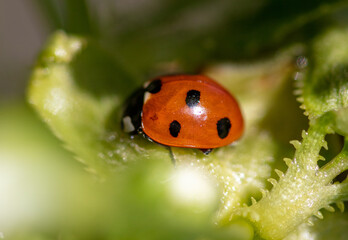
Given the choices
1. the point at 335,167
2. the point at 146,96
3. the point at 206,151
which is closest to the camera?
the point at 335,167

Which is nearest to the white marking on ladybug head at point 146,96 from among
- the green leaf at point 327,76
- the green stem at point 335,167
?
the green leaf at point 327,76

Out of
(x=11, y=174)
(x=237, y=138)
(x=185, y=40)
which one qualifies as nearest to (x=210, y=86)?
(x=237, y=138)

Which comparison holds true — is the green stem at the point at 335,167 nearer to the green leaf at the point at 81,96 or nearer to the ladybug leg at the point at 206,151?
the ladybug leg at the point at 206,151

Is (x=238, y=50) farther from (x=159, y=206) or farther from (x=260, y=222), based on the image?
(x=159, y=206)

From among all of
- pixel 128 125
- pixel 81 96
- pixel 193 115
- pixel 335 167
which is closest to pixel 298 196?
pixel 335 167

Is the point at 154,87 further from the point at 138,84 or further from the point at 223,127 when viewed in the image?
the point at 223,127

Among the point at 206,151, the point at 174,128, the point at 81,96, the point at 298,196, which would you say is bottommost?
the point at 298,196
